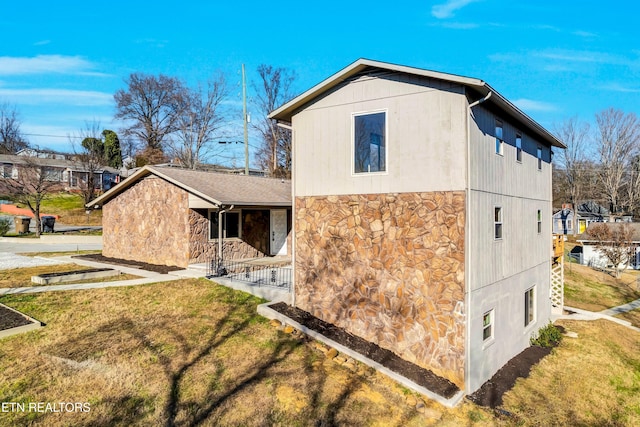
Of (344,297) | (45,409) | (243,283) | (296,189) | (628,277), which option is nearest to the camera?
(45,409)

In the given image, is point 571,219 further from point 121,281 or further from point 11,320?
point 11,320

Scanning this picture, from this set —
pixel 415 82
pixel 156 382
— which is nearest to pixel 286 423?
pixel 156 382

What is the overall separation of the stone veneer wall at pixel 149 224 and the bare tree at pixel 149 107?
2305 centimetres

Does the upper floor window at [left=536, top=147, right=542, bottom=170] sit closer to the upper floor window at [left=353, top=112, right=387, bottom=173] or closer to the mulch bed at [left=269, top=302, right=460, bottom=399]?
the upper floor window at [left=353, top=112, right=387, bottom=173]

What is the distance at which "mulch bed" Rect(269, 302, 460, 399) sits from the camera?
804 centimetres

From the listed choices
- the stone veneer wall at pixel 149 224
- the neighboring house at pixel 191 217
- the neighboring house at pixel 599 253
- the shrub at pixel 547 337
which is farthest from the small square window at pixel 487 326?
the neighboring house at pixel 599 253

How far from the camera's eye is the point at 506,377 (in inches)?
369

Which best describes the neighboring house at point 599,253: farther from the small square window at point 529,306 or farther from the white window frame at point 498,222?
the white window frame at point 498,222

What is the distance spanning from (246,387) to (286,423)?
1.13m

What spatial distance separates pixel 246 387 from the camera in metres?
7.19

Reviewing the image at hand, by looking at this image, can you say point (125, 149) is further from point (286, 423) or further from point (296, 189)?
point (286, 423)

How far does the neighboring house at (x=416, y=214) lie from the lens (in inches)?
324

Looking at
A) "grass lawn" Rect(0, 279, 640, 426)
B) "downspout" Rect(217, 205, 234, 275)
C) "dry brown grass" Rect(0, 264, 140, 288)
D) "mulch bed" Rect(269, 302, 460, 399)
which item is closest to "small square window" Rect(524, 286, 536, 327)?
"grass lawn" Rect(0, 279, 640, 426)

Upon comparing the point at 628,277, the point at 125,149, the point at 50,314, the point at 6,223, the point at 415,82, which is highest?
the point at 125,149
